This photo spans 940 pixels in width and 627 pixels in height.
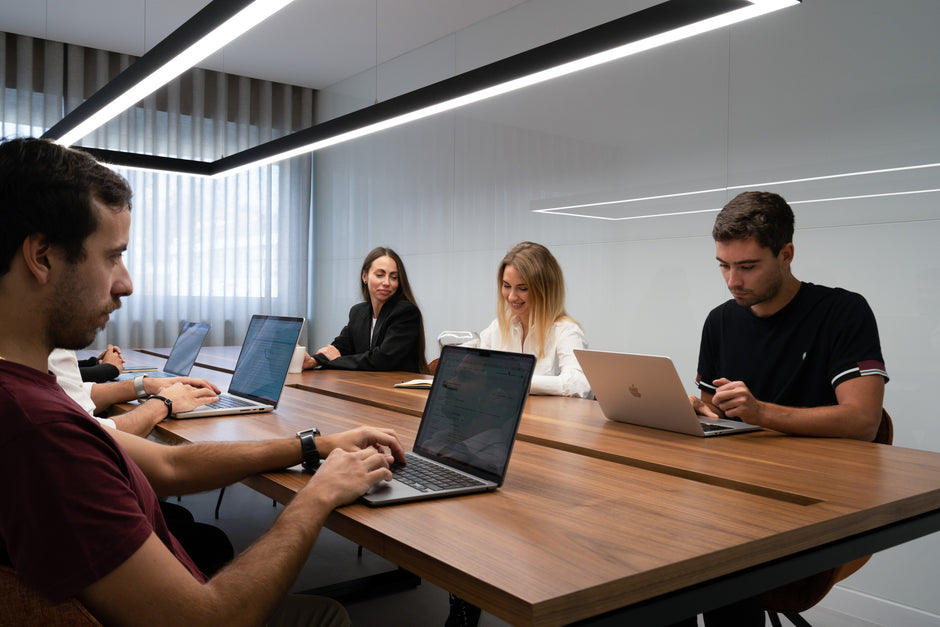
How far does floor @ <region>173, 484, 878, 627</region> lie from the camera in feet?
8.65

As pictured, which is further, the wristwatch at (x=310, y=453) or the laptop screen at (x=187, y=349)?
the laptop screen at (x=187, y=349)

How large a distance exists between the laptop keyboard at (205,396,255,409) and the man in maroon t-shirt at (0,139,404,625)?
1.16 m

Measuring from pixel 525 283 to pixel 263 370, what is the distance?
1.20 m

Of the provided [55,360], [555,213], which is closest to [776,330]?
[55,360]

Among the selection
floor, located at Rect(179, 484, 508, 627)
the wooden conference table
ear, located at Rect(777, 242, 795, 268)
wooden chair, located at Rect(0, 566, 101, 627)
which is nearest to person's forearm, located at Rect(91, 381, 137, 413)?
the wooden conference table

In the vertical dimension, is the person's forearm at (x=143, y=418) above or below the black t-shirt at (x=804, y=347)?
below

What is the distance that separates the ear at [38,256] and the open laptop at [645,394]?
1.26m

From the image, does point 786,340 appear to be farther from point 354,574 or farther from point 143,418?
point 354,574

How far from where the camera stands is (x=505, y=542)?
103cm

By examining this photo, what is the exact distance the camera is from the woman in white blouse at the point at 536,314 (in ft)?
9.73

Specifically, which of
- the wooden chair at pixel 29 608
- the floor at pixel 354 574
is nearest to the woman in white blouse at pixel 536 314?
the floor at pixel 354 574

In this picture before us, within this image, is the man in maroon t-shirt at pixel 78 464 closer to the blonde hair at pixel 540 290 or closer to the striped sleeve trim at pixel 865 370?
the striped sleeve trim at pixel 865 370

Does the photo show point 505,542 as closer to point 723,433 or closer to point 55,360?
point 723,433

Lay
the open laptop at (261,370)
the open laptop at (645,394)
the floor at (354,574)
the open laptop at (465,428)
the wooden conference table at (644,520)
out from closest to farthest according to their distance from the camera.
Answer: the wooden conference table at (644,520)
the open laptop at (465,428)
the open laptop at (645,394)
the open laptop at (261,370)
the floor at (354,574)
